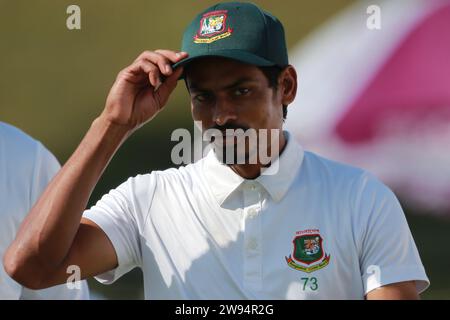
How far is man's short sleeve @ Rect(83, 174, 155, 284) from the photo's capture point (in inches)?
64.3

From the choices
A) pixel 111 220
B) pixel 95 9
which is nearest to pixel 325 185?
pixel 111 220

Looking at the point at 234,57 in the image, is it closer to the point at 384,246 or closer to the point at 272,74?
the point at 272,74

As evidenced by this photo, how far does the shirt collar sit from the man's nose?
0.12 meters

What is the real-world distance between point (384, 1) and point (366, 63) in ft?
0.76

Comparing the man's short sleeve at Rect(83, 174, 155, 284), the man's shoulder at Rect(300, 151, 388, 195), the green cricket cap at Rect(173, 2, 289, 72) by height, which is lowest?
the man's short sleeve at Rect(83, 174, 155, 284)

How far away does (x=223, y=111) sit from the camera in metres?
1.62

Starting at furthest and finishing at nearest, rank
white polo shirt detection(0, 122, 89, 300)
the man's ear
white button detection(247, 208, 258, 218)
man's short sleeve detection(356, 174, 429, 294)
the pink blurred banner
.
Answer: the pink blurred banner < white polo shirt detection(0, 122, 89, 300) < the man's ear < white button detection(247, 208, 258, 218) < man's short sleeve detection(356, 174, 429, 294)

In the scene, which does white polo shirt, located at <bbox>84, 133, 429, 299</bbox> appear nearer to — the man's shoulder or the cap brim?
the man's shoulder

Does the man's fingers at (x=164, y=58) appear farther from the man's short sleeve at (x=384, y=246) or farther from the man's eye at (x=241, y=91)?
the man's short sleeve at (x=384, y=246)

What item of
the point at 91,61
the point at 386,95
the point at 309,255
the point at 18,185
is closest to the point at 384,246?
the point at 309,255

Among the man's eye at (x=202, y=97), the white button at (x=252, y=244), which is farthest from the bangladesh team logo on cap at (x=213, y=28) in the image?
the white button at (x=252, y=244)

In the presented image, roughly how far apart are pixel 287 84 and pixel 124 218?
1.52 ft

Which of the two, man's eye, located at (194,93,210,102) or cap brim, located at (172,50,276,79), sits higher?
cap brim, located at (172,50,276,79)

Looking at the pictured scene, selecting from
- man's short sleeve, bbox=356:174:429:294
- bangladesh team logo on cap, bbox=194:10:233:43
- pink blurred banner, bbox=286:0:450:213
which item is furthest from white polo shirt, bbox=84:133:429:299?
pink blurred banner, bbox=286:0:450:213
